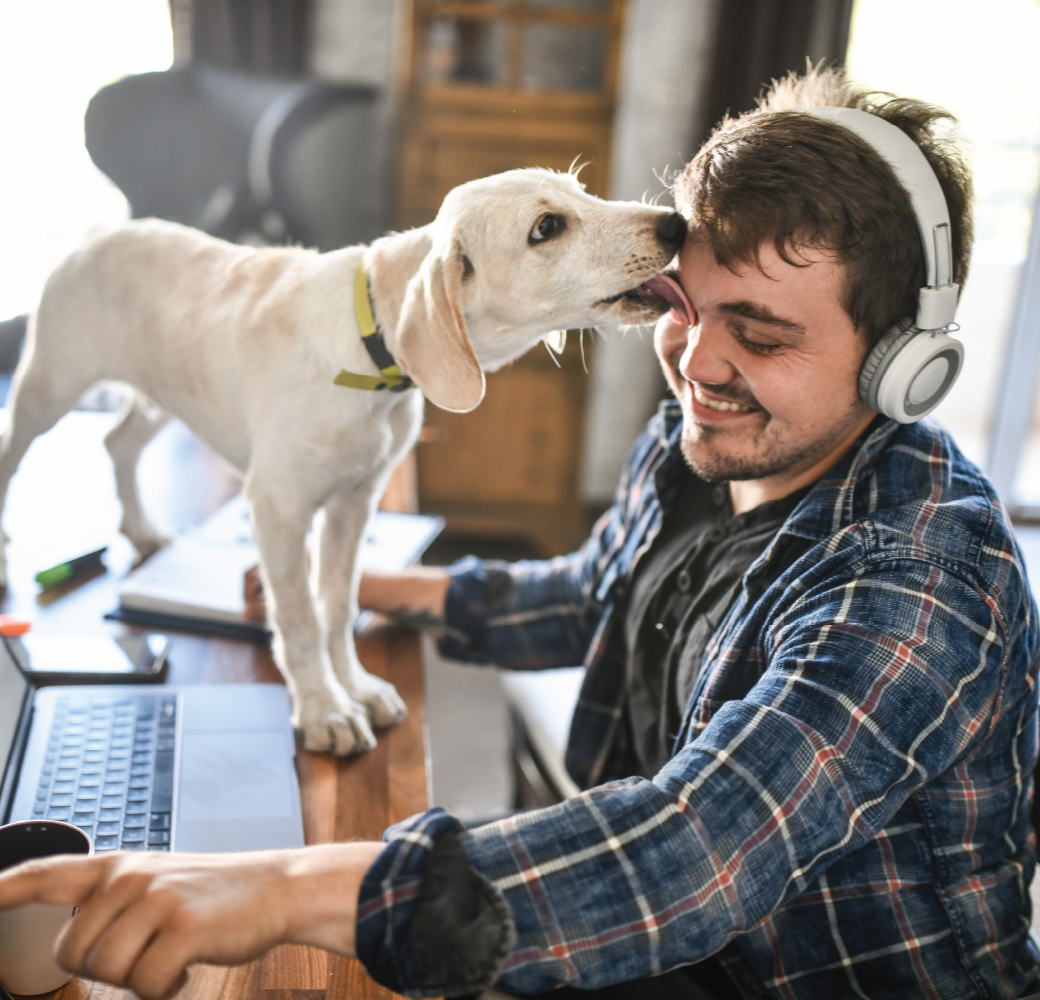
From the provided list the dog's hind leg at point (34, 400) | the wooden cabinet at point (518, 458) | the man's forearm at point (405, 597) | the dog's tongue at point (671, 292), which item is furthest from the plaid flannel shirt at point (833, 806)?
the wooden cabinet at point (518, 458)

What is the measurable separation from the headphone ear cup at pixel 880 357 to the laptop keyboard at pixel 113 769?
0.78 metres

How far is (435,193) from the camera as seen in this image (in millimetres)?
2943

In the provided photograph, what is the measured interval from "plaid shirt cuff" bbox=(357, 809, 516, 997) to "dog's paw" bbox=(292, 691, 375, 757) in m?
0.44

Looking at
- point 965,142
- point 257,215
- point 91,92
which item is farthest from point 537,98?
point 965,142

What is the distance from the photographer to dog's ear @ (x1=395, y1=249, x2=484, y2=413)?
2.81 feet

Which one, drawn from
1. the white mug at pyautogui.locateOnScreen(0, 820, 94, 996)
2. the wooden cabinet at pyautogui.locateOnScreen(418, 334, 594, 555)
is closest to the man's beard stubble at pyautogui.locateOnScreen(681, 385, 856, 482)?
the white mug at pyautogui.locateOnScreen(0, 820, 94, 996)

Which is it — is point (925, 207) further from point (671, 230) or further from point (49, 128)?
point (49, 128)

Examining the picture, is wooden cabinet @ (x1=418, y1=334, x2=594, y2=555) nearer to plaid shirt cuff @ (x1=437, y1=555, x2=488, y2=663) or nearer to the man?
plaid shirt cuff @ (x1=437, y1=555, x2=488, y2=663)

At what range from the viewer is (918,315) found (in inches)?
33.5

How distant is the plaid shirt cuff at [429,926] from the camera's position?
56 cm

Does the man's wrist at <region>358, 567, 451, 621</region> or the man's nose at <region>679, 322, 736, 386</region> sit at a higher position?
the man's nose at <region>679, 322, 736, 386</region>

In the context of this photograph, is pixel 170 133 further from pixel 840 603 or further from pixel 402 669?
pixel 840 603

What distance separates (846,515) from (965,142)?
41 cm

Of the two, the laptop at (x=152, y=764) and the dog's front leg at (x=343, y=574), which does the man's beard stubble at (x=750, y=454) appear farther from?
the laptop at (x=152, y=764)
